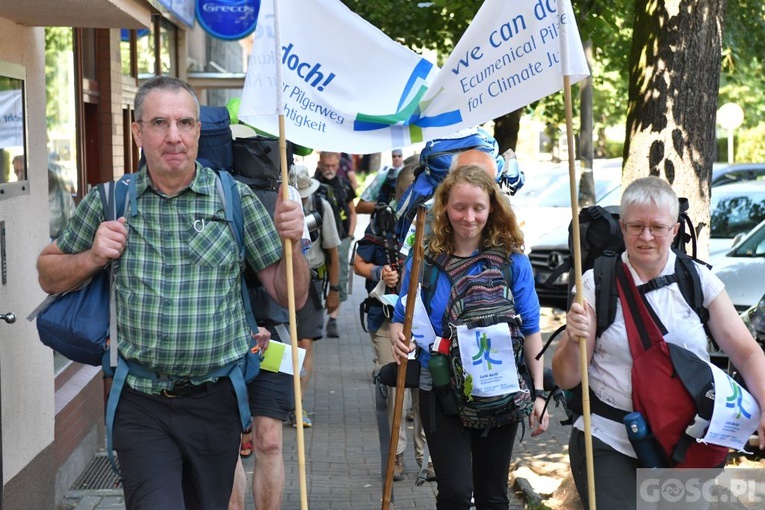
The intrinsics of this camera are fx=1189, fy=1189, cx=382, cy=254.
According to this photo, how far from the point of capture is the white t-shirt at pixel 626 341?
4.13m

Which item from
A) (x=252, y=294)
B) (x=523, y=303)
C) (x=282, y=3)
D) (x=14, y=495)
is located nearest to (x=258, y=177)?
(x=252, y=294)

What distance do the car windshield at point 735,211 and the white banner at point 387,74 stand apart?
9.15 metres

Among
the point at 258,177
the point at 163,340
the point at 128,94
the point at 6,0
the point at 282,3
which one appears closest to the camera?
the point at 163,340

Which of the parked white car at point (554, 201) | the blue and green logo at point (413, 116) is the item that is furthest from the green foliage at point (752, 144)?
the blue and green logo at point (413, 116)

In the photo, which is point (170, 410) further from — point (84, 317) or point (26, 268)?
point (26, 268)

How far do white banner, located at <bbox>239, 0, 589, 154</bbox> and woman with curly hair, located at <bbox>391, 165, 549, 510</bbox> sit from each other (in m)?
0.32

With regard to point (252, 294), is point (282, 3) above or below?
above

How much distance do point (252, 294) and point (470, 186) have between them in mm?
1074

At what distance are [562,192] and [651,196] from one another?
46.4 ft

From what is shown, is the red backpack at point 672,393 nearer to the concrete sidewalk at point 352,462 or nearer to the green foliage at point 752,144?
the concrete sidewalk at point 352,462

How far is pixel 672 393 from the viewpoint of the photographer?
4035 millimetres

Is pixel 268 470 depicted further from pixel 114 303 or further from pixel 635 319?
pixel 635 319

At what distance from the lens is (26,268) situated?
5867mm

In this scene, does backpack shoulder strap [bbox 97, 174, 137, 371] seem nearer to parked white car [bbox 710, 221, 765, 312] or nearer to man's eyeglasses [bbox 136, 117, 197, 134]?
man's eyeglasses [bbox 136, 117, 197, 134]
